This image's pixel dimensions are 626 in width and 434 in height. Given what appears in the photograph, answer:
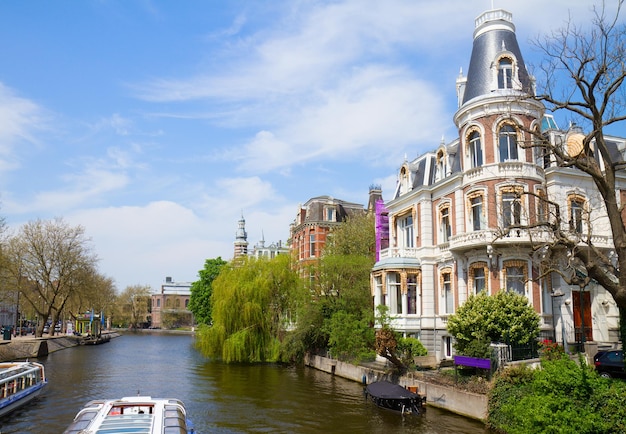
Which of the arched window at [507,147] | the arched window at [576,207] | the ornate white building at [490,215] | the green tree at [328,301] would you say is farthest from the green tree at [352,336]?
the arched window at [576,207]

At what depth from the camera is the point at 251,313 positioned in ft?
129

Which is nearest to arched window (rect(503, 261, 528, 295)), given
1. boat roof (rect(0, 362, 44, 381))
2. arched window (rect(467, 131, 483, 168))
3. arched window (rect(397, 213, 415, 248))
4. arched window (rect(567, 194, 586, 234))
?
arched window (rect(567, 194, 586, 234))

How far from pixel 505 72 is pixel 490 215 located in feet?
25.0

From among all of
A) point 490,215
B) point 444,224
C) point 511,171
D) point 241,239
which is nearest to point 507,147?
point 511,171

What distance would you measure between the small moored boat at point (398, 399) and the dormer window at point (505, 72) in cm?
1596

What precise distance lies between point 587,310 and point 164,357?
35.6 meters

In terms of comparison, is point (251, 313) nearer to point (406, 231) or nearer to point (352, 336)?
point (352, 336)

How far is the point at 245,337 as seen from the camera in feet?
127

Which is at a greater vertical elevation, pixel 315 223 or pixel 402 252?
pixel 315 223

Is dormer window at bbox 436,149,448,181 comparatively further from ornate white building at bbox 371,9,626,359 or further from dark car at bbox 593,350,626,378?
dark car at bbox 593,350,626,378

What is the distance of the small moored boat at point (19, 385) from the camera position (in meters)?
22.3

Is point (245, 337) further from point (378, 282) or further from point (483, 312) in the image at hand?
point (483, 312)

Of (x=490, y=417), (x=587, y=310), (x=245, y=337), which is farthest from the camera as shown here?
(x=245, y=337)

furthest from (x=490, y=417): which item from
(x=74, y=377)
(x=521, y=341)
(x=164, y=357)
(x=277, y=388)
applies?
(x=164, y=357)
